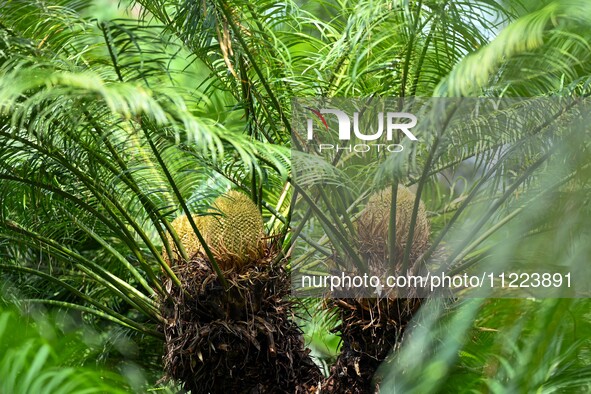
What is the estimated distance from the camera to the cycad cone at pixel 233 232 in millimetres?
4512

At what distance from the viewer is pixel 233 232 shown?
452 cm

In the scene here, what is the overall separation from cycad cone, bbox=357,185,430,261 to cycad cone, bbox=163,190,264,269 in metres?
0.56

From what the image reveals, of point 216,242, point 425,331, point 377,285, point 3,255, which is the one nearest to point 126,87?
point 216,242

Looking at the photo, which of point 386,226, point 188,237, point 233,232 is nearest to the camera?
point 233,232

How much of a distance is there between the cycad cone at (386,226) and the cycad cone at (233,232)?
A: 1.85 feet

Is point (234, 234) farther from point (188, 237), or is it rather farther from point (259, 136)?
point (259, 136)

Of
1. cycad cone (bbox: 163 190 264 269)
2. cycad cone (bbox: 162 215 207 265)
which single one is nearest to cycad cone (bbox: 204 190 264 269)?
cycad cone (bbox: 163 190 264 269)

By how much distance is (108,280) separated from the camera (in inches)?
206

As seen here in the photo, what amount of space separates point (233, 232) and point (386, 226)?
2.67 feet

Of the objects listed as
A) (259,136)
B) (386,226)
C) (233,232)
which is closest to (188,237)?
(233,232)

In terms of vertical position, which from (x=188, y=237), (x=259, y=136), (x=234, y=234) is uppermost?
(x=259, y=136)

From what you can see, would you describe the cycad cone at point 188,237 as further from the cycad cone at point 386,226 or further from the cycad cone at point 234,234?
the cycad cone at point 386,226

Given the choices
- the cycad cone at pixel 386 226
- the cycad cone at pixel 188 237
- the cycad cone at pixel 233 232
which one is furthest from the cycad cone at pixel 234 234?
the cycad cone at pixel 386 226

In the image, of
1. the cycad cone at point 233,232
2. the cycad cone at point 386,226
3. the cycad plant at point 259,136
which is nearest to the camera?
the cycad plant at point 259,136
